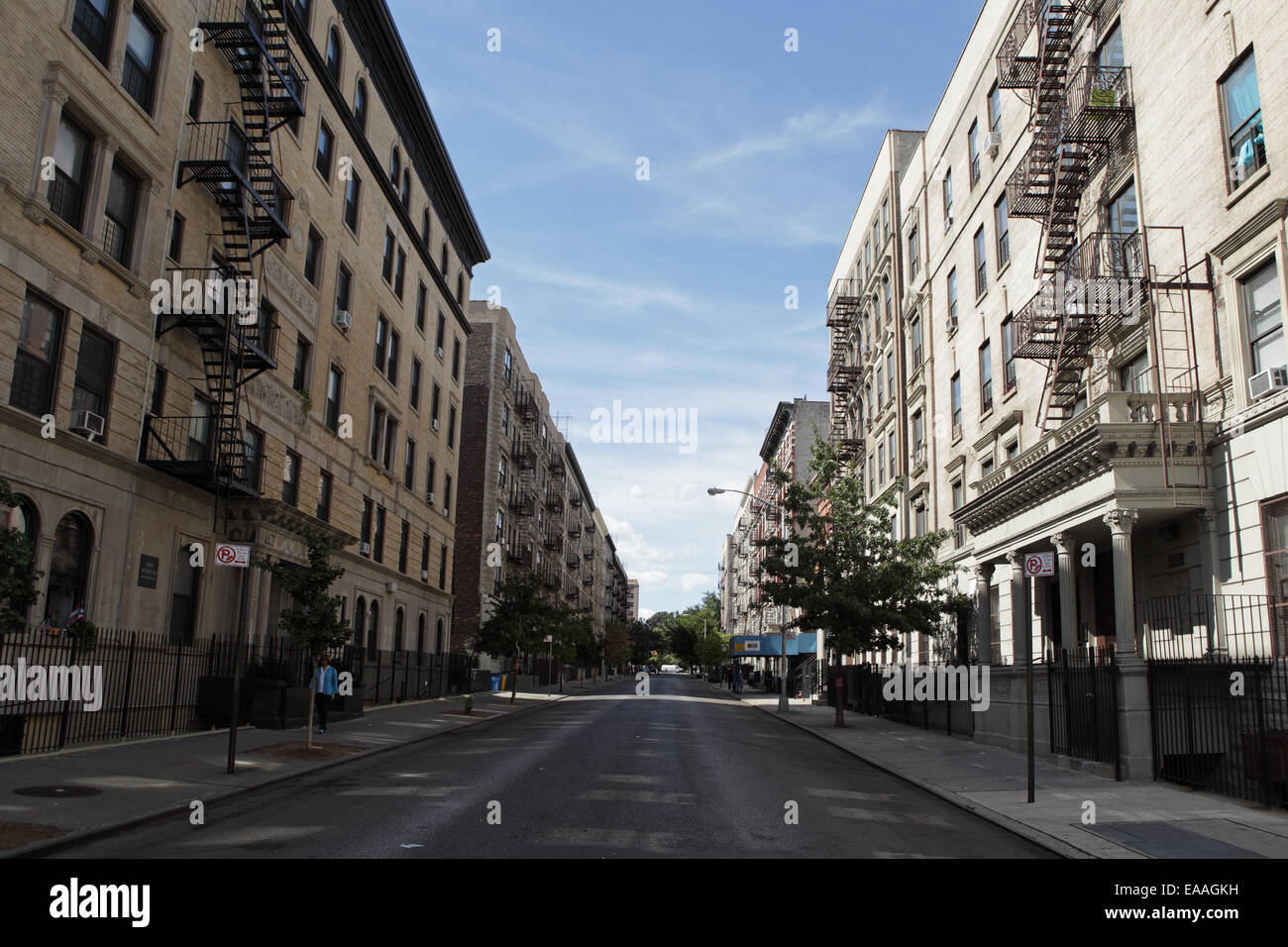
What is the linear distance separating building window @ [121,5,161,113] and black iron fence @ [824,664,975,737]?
76.5ft

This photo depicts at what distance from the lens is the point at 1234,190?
50.8ft

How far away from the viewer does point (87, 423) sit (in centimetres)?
1686

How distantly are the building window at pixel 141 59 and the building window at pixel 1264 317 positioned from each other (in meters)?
20.7

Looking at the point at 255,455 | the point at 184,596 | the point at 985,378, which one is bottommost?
the point at 184,596

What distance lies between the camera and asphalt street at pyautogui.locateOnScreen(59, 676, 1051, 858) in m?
8.60

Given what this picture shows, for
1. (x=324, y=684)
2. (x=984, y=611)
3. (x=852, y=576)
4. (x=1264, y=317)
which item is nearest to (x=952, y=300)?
(x=852, y=576)

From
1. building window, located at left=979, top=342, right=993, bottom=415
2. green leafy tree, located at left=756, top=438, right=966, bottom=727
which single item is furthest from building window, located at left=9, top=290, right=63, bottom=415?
building window, located at left=979, top=342, right=993, bottom=415

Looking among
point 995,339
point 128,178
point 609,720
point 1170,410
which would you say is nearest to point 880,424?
point 995,339

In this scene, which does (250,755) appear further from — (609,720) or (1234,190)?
(1234,190)

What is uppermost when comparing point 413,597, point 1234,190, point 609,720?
point 1234,190

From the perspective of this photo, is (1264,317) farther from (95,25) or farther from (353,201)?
(353,201)

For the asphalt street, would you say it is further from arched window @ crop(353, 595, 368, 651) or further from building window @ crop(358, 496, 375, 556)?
building window @ crop(358, 496, 375, 556)

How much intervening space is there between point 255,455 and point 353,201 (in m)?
11.7

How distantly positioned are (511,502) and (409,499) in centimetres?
2022
